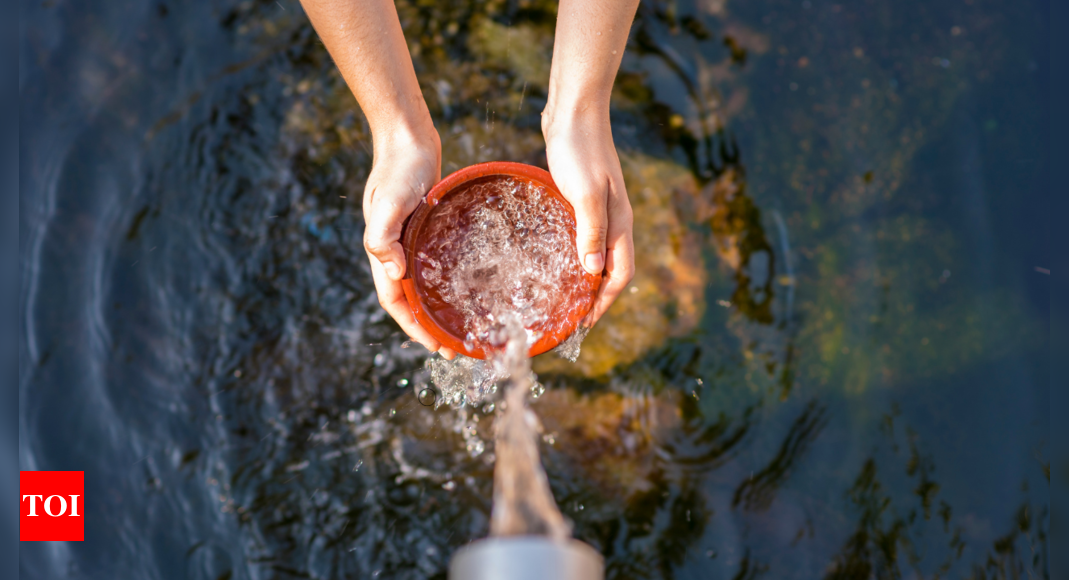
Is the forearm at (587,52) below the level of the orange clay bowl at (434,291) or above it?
above

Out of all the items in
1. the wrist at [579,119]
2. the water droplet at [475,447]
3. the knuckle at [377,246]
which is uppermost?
the wrist at [579,119]

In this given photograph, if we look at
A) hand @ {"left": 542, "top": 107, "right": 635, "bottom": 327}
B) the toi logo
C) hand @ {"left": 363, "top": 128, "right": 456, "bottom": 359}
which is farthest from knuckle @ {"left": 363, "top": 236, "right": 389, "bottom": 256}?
the toi logo

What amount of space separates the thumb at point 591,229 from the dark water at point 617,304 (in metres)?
0.71

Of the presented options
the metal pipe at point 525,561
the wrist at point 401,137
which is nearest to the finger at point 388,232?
the wrist at point 401,137

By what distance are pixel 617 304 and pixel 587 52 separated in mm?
949

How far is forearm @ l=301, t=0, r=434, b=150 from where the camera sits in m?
1.47

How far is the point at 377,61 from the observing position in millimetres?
1545

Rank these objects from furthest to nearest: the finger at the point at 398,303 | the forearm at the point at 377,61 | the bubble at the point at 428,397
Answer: the bubble at the point at 428,397 → the finger at the point at 398,303 → the forearm at the point at 377,61

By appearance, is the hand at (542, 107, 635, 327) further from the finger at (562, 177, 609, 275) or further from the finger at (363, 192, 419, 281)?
the finger at (363, 192, 419, 281)

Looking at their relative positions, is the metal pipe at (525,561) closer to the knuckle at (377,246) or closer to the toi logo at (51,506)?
the knuckle at (377,246)

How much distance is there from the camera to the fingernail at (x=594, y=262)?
1.53 m

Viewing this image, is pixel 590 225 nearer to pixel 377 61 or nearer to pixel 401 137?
pixel 401 137

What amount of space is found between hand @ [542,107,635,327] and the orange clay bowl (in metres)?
0.05

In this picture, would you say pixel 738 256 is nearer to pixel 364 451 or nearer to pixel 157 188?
pixel 364 451
